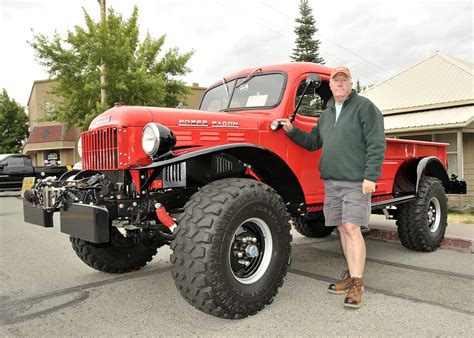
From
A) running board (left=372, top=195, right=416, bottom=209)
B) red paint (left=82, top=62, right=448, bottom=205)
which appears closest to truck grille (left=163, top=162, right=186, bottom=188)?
red paint (left=82, top=62, right=448, bottom=205)

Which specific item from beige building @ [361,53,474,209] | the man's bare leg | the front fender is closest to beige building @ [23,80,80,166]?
beige building @ [361,53,474,209]

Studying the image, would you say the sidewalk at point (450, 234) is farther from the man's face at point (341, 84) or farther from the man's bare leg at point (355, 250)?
the man's face at point (341, 84)

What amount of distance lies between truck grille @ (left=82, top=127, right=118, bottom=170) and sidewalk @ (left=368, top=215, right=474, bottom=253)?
470cm

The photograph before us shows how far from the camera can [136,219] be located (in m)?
3.42

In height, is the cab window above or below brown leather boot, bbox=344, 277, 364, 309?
above

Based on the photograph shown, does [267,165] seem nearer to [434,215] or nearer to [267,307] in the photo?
[267,307]

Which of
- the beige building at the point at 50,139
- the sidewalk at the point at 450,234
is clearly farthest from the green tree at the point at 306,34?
the sidewalk at the point at 450,234

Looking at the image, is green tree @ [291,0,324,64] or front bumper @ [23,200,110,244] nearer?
front bumper @ [23,200,110,244]

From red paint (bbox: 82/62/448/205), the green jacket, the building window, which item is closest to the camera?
red paint (bbox: 82/62/448/205)

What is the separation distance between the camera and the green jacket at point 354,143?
11.7 ft

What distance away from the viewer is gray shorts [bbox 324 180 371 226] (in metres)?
3.67

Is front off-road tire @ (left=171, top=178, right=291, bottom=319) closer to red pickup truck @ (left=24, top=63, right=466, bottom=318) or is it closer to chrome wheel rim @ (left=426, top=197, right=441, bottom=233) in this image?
red pickup truck @ (left=24, top=63, right=466, bottom=318)

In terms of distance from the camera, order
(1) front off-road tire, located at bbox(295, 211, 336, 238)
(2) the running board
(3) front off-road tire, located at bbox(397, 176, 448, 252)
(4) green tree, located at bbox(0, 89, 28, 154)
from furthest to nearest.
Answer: (4) green tree, located at bbox(0, 89, 28, 154)
(1) front off-road tire, located at bbox(295, 211, 336, 238)
(3) front off-road tire, located at bbox(397, 176, 448, 252)
(2) the running board

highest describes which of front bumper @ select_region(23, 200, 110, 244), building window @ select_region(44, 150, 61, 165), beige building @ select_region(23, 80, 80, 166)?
beige building @ select_region(23, 80, 80, 166)
